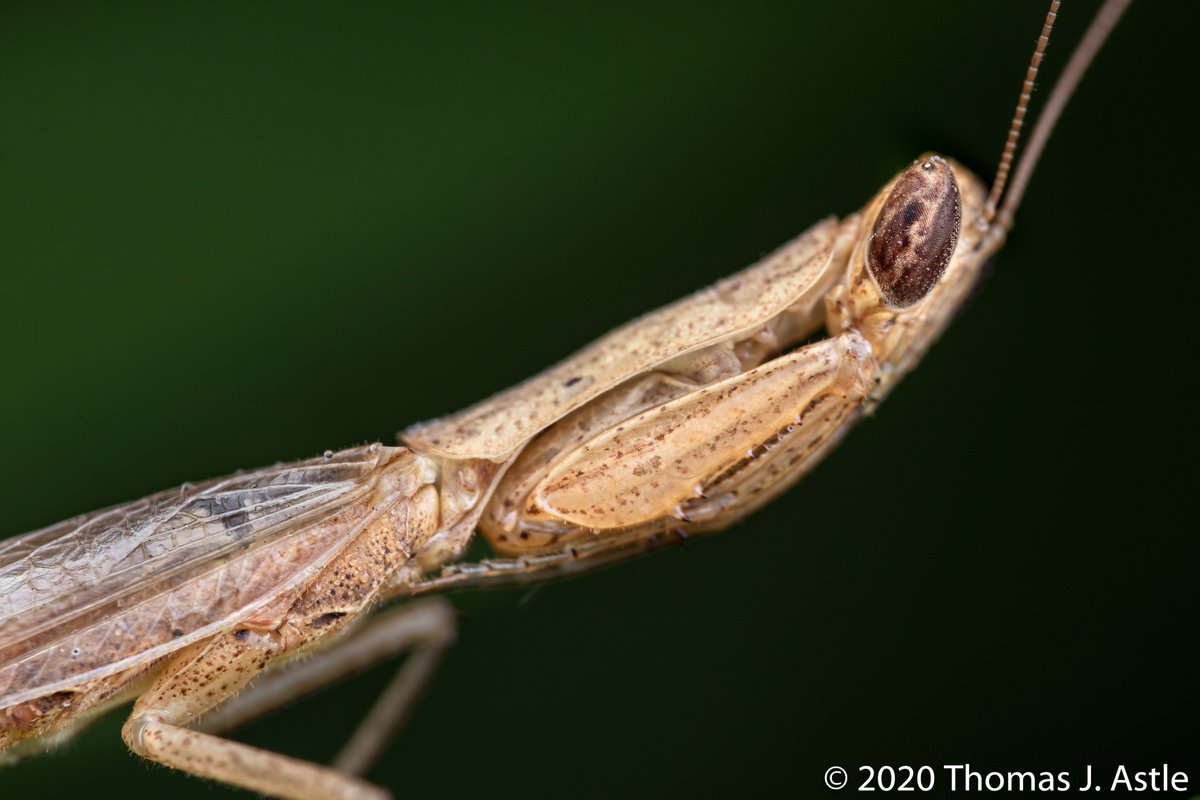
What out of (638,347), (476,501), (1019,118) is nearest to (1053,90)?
(1019,118)

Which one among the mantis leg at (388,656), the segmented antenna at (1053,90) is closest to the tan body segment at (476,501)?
the segmented antenna at (1053,90)

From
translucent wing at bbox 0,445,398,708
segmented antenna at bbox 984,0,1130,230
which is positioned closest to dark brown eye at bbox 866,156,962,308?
segmented antenna at bbox 984,0,1130,230

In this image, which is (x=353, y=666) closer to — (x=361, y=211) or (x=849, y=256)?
(x=361, y=211)

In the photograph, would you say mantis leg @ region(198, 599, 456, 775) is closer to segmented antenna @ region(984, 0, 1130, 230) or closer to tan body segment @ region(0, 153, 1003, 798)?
tan body segment @ region(0, 153, 1003, 798)

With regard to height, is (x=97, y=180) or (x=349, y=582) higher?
(x=97, y=180)

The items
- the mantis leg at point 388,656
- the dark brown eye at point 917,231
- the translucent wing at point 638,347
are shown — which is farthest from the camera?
the mantis leg at point 388,656

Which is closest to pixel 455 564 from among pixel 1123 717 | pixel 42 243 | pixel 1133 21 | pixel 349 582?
pixel 349 582

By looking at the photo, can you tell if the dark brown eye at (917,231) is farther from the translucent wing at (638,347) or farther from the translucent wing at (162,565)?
the translucent wing at (162,565)

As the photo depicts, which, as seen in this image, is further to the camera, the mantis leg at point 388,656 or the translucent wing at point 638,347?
the mantis leg at point 388,656
